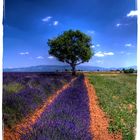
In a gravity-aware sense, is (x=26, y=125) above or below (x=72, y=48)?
below

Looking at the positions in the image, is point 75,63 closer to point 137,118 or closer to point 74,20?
point 74,20

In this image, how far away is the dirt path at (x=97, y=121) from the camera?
155 inches

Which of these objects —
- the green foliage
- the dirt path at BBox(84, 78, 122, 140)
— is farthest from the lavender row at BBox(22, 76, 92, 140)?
the green foliage

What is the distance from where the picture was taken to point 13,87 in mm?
4555

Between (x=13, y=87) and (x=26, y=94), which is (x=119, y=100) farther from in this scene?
(x=13, y=87)

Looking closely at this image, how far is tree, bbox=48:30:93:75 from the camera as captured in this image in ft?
12.8

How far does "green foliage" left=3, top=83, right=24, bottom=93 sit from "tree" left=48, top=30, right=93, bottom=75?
53 cm

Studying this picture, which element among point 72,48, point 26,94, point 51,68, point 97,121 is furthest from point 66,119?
point 26,94

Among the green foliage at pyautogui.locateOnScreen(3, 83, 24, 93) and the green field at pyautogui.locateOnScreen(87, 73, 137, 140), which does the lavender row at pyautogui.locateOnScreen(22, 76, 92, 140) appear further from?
the green foliage at pyautogui.locateOnScreen(3, 83, 24, 93)

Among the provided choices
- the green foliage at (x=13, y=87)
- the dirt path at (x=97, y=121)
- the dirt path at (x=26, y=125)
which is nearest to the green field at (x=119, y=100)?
the dirt path at (x=97, y=121)

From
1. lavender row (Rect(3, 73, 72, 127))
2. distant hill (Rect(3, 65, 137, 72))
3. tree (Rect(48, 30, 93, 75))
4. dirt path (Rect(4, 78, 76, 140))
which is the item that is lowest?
dirt path (Rect(4, 78, 76, 140))

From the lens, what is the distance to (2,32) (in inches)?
150

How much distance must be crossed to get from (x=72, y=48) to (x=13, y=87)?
2.79 feet

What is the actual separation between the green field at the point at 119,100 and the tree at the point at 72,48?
0.18m
